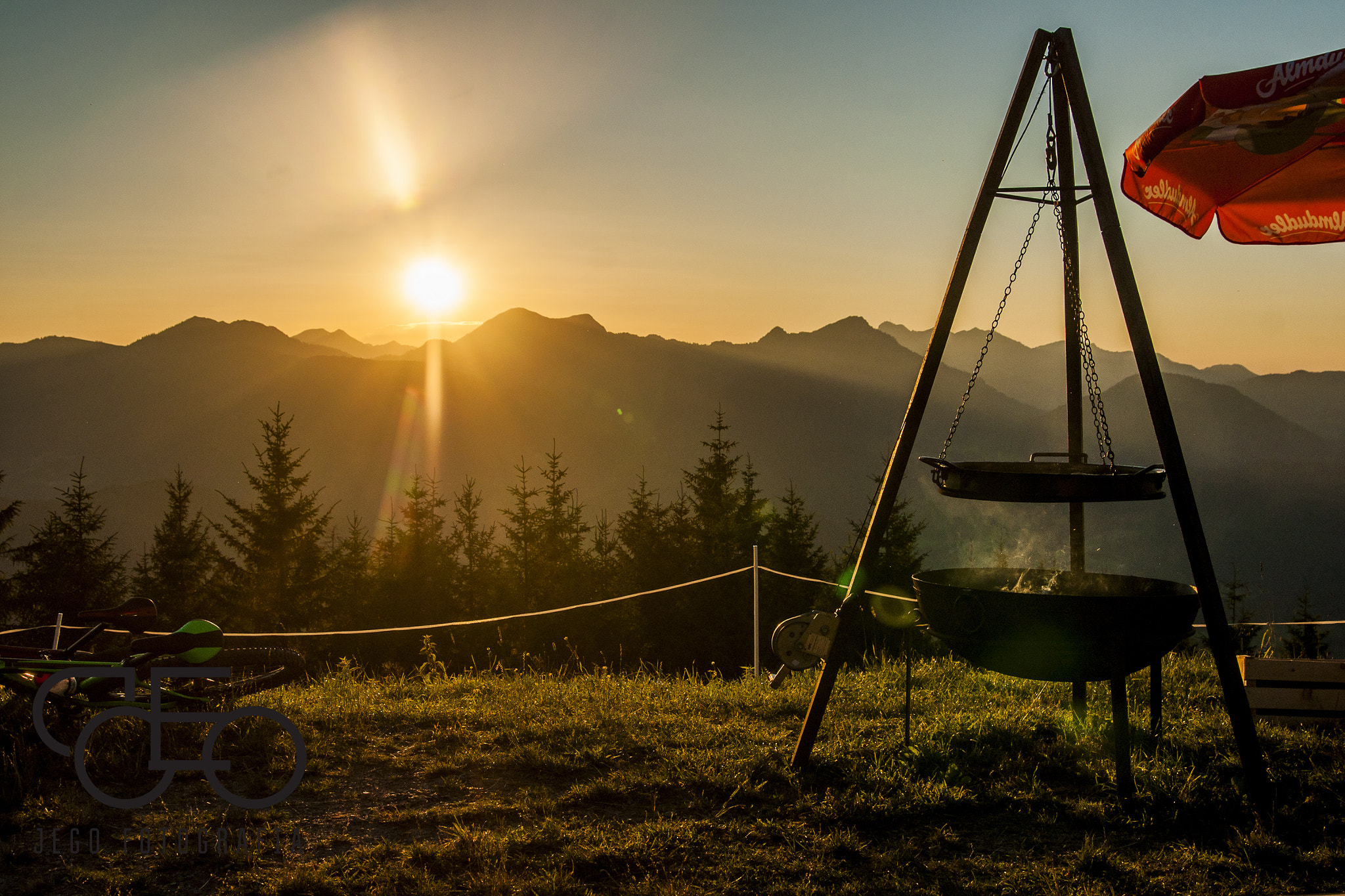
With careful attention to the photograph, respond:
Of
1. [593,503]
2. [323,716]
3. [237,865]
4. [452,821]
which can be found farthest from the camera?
[593,503]

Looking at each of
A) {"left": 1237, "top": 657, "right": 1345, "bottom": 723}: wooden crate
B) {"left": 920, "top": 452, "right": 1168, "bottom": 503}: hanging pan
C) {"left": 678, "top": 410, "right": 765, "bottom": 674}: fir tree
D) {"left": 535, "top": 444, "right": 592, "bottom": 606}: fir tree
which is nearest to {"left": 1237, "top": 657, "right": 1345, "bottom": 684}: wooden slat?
{"left": 1237, "top": 657, "right": 1345, "bottom": 723}: wooden crate

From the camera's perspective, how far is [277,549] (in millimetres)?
38781

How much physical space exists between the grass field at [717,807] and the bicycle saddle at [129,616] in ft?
2.61

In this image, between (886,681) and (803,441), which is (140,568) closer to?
(886,681)

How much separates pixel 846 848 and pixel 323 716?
3.59 meters

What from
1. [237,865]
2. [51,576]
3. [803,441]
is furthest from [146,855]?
[803,441]

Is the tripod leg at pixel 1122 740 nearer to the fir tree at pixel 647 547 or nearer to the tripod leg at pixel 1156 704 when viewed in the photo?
the tripod leg at pixel 1156 704

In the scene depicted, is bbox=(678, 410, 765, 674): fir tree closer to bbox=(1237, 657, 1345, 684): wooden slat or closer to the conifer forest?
the conifer forest

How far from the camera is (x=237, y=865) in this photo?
11.3 feet

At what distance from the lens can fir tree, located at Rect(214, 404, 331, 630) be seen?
123 ft

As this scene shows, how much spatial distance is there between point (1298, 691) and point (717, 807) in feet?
13.7

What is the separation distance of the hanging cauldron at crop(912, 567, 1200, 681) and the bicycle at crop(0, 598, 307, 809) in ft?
11.8

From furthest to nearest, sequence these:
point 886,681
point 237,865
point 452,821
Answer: point 886,681 → point 452,821 → point 237,865

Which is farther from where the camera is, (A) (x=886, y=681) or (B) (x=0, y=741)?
(A) (x=886, y=681)
